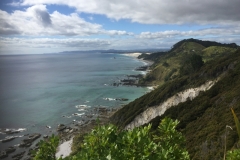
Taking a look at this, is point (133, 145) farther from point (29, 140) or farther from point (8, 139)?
point (8, 139)

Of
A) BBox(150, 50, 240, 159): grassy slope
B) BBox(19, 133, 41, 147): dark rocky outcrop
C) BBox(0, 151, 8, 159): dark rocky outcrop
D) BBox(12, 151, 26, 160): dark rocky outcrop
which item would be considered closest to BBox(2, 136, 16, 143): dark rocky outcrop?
BBox(19, 133, 41, 147): dark rocky outcrop

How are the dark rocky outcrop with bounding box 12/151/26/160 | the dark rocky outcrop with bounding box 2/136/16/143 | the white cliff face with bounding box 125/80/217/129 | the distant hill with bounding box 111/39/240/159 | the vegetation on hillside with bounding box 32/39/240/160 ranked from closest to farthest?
the vegetation on hillside with bounding box 32/39/240/160 → the distant hill with bounding box 111/39/240/159 → the dark rocky outcrop with bounding box 12/151/26/160 → the white cliff face with bounding box 125/80/217/129 → the dark rocky outcrop with bounding box 2/136/16/143

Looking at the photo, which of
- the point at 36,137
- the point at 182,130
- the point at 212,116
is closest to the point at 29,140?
the point at 36,137

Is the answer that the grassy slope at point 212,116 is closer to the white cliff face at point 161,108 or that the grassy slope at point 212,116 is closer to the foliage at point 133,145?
the white cliff face at point 161,108

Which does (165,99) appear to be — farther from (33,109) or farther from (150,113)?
(33,109)

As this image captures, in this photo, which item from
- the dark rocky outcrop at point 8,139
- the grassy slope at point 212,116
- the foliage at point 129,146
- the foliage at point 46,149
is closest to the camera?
the foliage at point 129,146

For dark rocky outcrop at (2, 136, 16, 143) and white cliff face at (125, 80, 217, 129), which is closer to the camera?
white cliff face at (125, 80, 217, 129)

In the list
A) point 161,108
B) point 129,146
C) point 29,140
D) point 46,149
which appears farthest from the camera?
point 29,140

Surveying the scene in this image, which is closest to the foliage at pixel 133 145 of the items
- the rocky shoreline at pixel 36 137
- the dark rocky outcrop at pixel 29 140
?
the rocky shoreline at pixel 36 137

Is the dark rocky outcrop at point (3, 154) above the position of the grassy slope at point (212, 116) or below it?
below

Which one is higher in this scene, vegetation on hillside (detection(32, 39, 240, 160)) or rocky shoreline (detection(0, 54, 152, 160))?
vegetation on hillside (detection(32, 39, 240, 160))

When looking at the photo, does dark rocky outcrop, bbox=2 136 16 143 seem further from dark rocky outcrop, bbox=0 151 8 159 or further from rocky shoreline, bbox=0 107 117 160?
dark rocky outcrop, bbox=0 151 8 159
